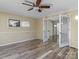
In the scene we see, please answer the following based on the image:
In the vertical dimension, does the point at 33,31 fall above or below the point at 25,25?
→ below

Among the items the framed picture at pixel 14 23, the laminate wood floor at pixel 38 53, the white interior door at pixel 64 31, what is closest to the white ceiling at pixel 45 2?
the white interior door at pixel 64 31

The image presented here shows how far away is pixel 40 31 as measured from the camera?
943 centimetres

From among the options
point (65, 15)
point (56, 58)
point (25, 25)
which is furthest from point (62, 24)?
point (25, 25)

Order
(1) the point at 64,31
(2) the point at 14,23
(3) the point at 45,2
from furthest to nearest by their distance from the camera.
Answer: (2) the point at 14,23
(1) the point at 64,31
(3) the point at 45,2

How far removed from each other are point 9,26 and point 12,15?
3.12 feet

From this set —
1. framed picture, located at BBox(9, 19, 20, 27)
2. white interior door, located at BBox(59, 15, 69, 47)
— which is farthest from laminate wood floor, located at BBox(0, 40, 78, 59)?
framed picture, located at BBox(9, 19, 20, 27)

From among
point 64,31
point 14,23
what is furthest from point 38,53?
point 14,23

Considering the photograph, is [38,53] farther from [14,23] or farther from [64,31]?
[14,23]

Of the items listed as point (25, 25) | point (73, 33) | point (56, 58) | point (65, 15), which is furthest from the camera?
point (25, 25)

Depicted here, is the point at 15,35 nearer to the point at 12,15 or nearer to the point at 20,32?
the point at 20,32

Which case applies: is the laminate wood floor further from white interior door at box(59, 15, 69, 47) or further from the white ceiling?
the white ceiling

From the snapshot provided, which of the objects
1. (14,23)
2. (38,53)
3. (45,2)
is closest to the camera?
(45,2)

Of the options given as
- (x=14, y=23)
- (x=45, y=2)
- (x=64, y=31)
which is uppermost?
(x=45, y=2)

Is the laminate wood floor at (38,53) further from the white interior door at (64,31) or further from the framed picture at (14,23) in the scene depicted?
the framed picture at (14,23)
